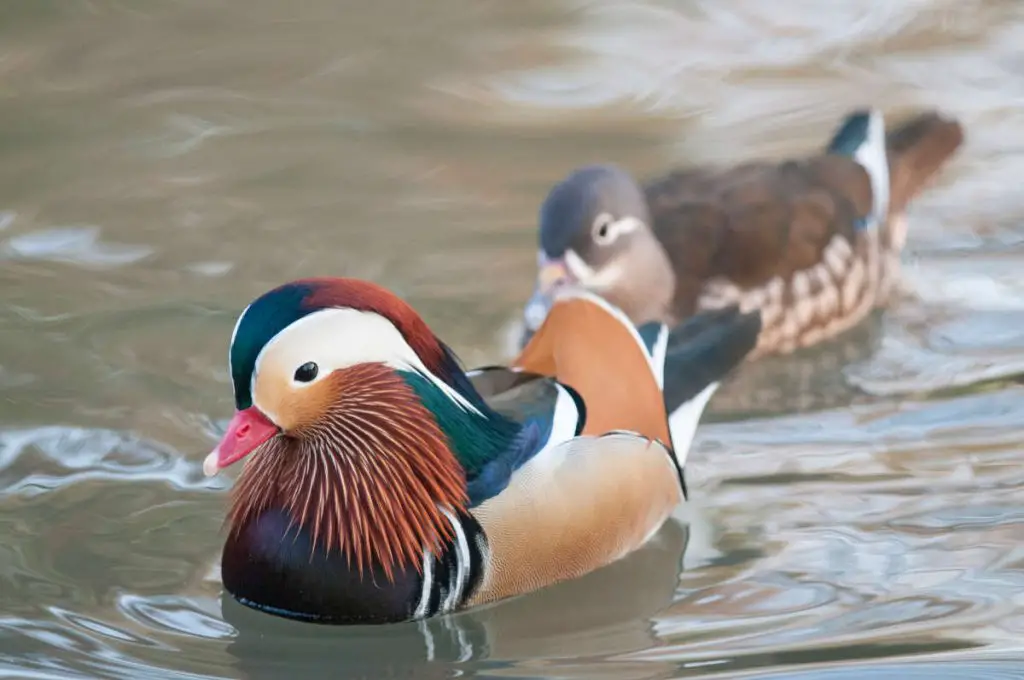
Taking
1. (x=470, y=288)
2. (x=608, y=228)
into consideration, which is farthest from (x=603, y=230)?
(x=470, y=288)

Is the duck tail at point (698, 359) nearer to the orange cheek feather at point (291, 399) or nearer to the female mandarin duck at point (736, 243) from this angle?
the female mandarin duck at point (736, 243)

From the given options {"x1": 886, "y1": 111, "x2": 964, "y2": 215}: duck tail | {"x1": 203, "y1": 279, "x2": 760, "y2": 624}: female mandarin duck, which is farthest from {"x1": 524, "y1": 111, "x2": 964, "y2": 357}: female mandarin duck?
{"x1": 203, "y1": 279, "x2": 760, "y2": 624}: female mandarin duck

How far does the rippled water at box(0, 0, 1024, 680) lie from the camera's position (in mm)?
3201

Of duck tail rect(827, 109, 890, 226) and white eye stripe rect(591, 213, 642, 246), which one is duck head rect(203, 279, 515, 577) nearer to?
white eye stripe rect(591, 213, 642, 246)

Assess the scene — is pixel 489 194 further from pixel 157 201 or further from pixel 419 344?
pixel 419 344

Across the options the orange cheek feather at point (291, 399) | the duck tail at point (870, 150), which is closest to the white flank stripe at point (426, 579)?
the orange cheek feather at point (291, 399)

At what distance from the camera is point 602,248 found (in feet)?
14.5

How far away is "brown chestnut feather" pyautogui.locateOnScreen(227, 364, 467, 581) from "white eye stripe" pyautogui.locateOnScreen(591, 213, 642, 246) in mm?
1304

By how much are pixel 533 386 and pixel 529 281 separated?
1627 millimetres

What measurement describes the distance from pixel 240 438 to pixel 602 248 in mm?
1632

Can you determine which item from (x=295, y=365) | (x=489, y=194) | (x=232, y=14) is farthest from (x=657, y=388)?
(x=232, y=14)

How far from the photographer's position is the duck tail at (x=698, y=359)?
3.79m

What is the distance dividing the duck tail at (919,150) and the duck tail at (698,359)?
1.18m

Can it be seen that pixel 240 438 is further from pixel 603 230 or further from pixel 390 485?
pixel 603 230
